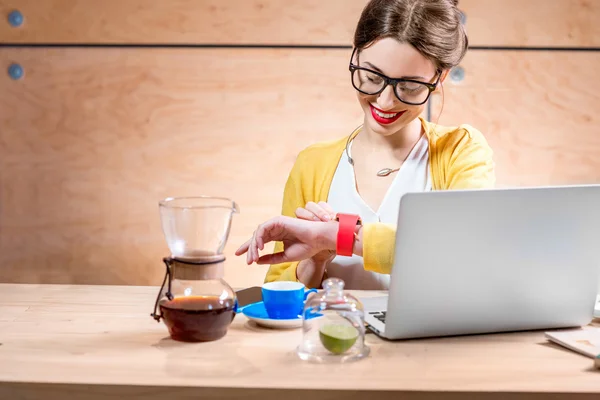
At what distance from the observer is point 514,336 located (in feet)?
3.81

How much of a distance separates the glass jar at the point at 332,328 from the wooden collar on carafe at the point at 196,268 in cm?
14

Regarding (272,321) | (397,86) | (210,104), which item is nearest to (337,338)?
(272,321)

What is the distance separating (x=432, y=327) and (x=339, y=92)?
135cm

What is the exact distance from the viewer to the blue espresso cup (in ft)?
4.00

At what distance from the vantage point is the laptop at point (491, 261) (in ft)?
3.46

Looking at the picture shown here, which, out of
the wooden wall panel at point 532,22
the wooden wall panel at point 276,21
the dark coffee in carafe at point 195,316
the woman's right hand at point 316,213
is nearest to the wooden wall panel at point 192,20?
the wooden wall panel at point 276,21

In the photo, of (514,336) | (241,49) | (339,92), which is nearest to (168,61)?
(241,49)

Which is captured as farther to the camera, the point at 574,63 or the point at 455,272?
the point at 574,63

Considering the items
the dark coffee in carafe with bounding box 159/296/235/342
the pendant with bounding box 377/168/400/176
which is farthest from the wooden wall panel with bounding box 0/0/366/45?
the dark coffee in carafe with bounding box 159/296/235/342

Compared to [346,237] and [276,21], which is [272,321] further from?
[276,21]

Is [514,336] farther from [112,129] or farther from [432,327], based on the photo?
[112,129]

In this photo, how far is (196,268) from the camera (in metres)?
1.10

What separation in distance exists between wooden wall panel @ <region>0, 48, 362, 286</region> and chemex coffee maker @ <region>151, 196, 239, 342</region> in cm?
129

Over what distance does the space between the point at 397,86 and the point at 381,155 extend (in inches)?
9.9
